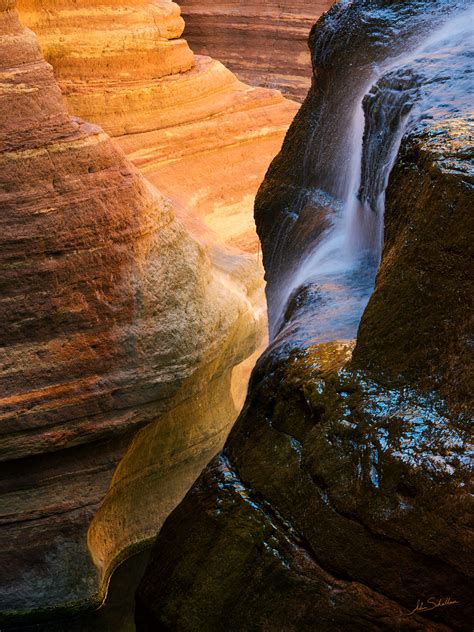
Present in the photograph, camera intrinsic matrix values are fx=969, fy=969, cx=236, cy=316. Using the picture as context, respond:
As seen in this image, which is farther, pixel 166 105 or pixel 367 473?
pixel 166 105

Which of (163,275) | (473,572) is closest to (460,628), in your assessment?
(473,572)

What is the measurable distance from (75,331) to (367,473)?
2.39 meters

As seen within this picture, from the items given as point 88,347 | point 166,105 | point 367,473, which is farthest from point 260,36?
point 367,473

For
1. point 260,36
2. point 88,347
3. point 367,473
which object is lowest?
point 260,36

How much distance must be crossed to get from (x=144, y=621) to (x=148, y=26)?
16.4 feet

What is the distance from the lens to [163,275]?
461cm

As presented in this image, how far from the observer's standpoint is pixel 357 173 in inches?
140

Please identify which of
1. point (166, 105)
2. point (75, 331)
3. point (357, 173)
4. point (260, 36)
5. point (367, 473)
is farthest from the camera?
point (260, 36)

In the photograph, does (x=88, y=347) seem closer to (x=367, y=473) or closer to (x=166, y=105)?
(x=367, y=473)

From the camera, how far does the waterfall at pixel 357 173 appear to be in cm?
283

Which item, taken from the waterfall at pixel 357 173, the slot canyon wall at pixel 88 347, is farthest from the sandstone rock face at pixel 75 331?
the waterfall at pixel 357 173

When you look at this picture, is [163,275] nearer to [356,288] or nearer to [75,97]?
[356,288]

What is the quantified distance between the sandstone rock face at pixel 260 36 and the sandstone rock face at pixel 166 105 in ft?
11.3

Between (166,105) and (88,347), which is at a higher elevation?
(166,105)
